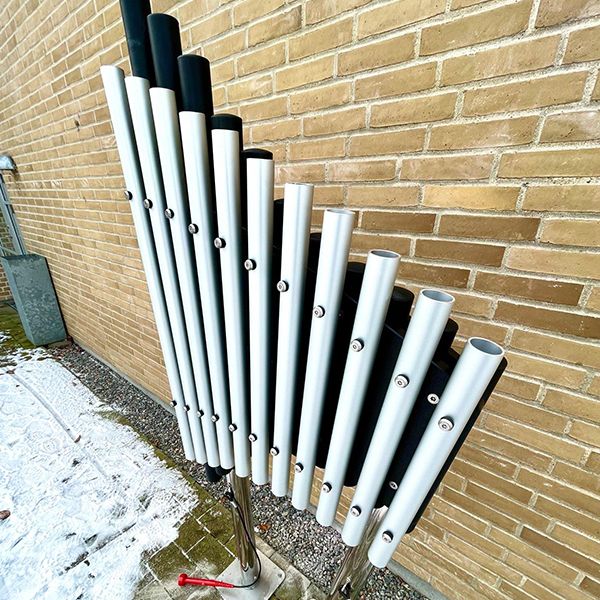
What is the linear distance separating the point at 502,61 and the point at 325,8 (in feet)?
1.80

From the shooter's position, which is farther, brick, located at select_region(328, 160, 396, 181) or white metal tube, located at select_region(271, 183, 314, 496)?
brick, located at select_region(328, 160, 396, 181)

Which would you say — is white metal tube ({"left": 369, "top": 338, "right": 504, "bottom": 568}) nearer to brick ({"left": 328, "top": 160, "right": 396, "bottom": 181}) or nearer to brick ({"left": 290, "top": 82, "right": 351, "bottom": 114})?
brick ({"left": 328, "top": 160, "right": 396, "bottom": 181})

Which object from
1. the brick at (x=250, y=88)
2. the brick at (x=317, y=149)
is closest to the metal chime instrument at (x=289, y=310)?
the brick at (x=317, y=149)

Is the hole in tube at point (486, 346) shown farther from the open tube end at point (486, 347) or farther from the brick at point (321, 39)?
the brick at point (321, 39)

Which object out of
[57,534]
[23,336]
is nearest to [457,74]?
[57,534]

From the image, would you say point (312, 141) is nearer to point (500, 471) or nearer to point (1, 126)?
point (500, 471)

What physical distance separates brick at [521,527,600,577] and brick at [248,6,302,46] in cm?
187

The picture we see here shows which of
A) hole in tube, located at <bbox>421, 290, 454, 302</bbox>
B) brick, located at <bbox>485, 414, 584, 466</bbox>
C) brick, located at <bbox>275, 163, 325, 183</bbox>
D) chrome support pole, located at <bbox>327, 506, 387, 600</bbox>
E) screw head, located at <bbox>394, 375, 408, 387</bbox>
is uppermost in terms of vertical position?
brick, located at <bbox>275, 163, 325, 183</bbox>

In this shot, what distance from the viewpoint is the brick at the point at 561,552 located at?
0.94 meters

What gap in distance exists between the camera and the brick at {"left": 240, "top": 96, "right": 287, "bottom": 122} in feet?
3.63

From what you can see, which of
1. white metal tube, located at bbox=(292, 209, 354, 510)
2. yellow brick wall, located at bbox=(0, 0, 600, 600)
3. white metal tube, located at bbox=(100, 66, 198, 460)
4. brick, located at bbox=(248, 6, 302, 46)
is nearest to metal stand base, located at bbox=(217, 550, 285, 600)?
yellow brick wall, located at bbox=(0, 0, 600, 600)

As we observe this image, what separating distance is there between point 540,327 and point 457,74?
0.71m

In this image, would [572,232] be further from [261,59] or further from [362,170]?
[261,59]

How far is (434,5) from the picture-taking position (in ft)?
2.49
